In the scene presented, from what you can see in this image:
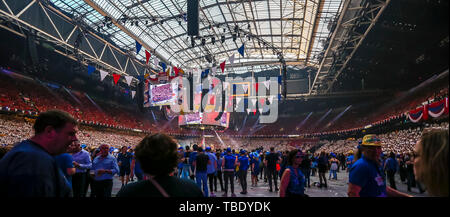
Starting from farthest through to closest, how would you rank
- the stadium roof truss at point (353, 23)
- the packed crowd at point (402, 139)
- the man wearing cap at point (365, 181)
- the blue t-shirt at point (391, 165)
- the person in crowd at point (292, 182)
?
the packed crowd at point (402, 139) → the stadium roof truss at point (353, 23) → the blue t-shirt at point (391, 165) → the person in crowd at point (292, 182) → the man wearing cap at point (365, 181)

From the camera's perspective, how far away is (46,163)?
4.99ft

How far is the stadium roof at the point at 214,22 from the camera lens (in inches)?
718

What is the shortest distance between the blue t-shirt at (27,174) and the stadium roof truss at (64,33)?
18.6 meters

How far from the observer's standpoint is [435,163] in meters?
1.35

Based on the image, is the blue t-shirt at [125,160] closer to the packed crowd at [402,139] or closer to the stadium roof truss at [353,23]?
the packed crowd at [402,139]

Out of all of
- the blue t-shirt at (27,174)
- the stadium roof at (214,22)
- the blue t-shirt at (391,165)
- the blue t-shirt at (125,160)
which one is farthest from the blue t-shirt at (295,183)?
the stadium roof at (214,22)

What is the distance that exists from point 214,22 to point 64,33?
485 inches

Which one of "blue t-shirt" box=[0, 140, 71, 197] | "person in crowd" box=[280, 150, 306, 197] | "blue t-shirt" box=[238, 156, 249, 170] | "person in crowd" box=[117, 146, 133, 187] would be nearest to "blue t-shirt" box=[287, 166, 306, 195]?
"person in crowd" box=[280, 150, 306, 197]

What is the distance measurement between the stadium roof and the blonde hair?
1332 cm
